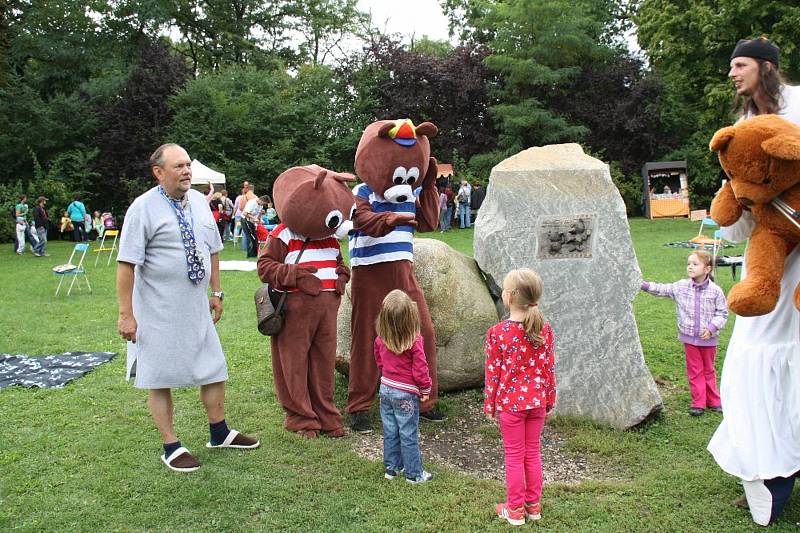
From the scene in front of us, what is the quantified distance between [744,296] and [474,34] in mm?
29407

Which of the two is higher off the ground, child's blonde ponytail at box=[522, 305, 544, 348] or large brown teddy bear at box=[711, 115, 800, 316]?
large brown teddy bear at box=[711, 115, 800, 316]

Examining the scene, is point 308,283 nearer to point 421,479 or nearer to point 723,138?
point 421,479

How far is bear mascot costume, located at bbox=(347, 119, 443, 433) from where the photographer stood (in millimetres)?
5242

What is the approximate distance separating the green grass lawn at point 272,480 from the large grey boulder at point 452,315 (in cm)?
36

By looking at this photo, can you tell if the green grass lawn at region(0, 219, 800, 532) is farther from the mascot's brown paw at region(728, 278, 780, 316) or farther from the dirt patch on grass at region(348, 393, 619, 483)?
the mascot's brown paw at region(728, 278, 780, 316)

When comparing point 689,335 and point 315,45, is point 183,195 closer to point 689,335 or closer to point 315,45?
point 689,335

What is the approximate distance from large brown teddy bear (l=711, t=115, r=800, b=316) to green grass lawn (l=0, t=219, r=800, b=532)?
A: 1.27 meters

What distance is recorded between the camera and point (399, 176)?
17.3 feet

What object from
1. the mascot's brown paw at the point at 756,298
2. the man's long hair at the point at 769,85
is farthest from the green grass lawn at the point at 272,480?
the man's long hair at the point at 769,85

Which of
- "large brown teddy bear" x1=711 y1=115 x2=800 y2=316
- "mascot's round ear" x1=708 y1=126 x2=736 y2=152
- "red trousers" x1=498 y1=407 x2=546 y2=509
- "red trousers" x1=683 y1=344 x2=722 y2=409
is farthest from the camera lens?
"red trousers" x1=683 y1=344 x2=722 y2=409

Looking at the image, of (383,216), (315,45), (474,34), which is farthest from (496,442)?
(315,45)

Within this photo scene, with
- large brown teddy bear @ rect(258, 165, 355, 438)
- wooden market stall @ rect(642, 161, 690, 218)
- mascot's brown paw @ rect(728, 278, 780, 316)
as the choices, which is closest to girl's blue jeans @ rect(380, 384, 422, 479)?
large brown teddy bear @ rect(258, 165, 355, 438)

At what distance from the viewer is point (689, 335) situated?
5.42 meters

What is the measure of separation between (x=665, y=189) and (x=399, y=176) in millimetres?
20785
